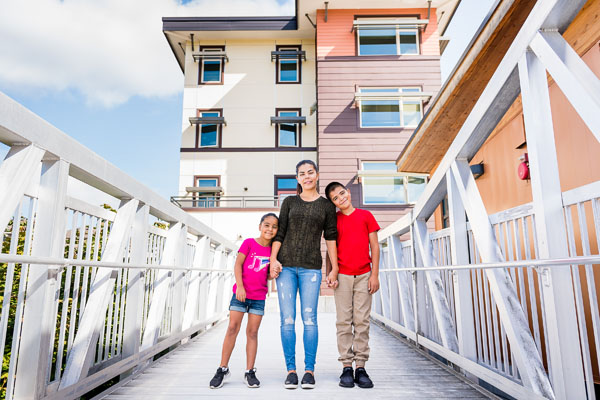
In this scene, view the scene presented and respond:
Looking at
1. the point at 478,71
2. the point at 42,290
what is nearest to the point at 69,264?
the point at 42,290

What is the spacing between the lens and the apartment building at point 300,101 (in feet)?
40.5

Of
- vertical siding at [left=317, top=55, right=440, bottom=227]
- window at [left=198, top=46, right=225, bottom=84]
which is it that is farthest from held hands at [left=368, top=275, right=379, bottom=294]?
window at [left=198, top=46, right=225, bottom=84]

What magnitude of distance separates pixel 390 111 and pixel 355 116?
3.47 ft

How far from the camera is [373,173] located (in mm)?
11945

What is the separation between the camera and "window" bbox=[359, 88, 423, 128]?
12547 millimetres

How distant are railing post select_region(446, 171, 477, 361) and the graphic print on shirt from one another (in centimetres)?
132

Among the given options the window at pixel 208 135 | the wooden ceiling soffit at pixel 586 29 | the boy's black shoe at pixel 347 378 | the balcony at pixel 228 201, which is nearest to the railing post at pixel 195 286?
the boy's black shoe at pixel 347 378

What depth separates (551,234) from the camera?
196 centimetres

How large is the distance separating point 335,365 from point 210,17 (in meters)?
13.6

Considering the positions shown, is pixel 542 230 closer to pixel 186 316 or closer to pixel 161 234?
pixel 161 234

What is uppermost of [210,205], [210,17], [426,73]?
[210,17]

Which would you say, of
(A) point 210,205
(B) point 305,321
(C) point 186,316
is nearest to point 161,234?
(C) point 186,316

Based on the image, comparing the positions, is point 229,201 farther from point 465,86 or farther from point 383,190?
point 465,86

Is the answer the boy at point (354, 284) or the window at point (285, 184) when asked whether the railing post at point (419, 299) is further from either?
the window at point (285, 184)
